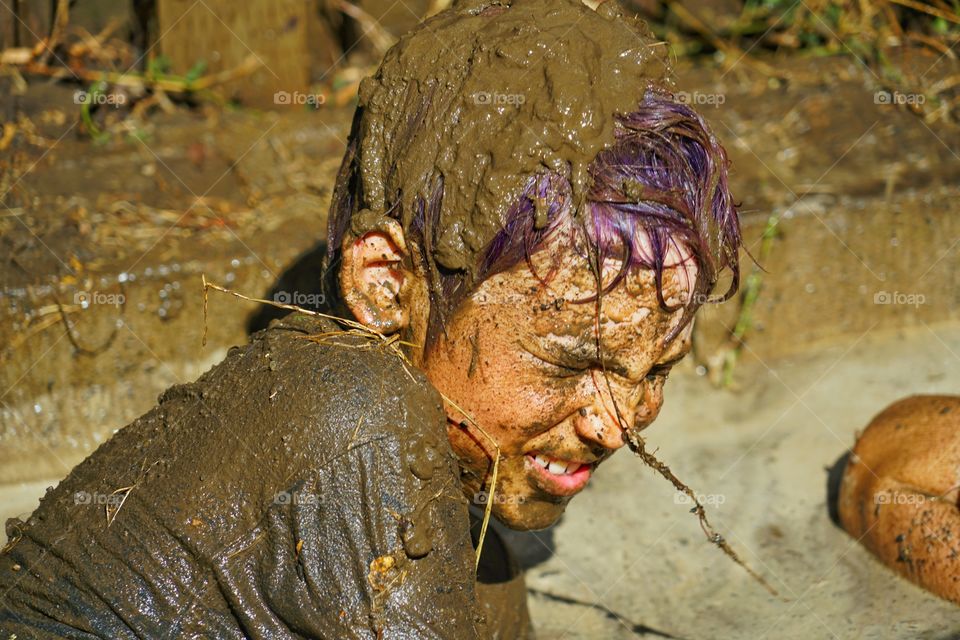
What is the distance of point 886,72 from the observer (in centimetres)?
608

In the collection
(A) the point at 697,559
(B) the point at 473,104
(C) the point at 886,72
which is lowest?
(A) the point at 697,559

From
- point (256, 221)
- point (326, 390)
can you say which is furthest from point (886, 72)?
point (326, 390)

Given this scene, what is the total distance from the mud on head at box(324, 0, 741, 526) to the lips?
3.5 inches

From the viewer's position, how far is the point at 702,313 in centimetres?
515

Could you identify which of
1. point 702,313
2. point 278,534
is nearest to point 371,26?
point 702,313

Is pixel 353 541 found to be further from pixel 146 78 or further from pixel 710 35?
pixel 710 35

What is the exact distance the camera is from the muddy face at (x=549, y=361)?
8.98ft

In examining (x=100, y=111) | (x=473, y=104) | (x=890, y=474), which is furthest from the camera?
(x=100, y=111)

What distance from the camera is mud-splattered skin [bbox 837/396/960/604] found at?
3.74 metres

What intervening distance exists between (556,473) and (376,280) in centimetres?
72

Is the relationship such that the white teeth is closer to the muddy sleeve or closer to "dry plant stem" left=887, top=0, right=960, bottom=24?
the muddy sleeve

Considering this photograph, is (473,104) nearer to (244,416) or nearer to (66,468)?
(244,416)

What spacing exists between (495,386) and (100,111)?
141 inches

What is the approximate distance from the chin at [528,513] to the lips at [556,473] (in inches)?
2.6
